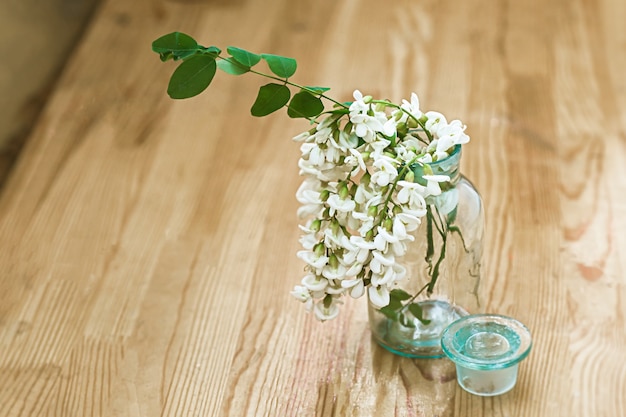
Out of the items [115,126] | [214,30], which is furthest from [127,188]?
[214,30]

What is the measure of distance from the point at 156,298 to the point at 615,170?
74 centimetres

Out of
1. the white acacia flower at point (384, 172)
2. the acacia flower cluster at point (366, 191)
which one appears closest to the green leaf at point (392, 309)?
the acacia flower cluster at point (366, 191)

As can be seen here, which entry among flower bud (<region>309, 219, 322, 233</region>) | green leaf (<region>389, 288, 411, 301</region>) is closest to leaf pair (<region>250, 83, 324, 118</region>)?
flower bud (<region>309, 219, 322, 233</region>)

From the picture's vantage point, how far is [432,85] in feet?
5.85

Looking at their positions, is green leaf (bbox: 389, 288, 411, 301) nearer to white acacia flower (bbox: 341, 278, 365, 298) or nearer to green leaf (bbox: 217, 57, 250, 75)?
white acacia flower (bbox: 341, 278, 365, 298)

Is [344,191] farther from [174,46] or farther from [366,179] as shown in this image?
[174,46]

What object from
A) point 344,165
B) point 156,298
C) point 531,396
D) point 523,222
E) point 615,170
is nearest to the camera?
point 344,165

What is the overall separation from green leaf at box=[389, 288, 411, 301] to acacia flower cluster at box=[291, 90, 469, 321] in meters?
0.10

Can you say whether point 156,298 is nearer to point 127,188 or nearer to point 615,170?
point 127,188

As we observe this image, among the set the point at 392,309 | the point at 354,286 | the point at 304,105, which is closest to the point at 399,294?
the point at 392,309

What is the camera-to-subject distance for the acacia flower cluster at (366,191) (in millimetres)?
984

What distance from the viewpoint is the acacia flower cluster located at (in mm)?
984

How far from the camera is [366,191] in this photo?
3.30ft

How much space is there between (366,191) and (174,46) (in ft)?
0.80
